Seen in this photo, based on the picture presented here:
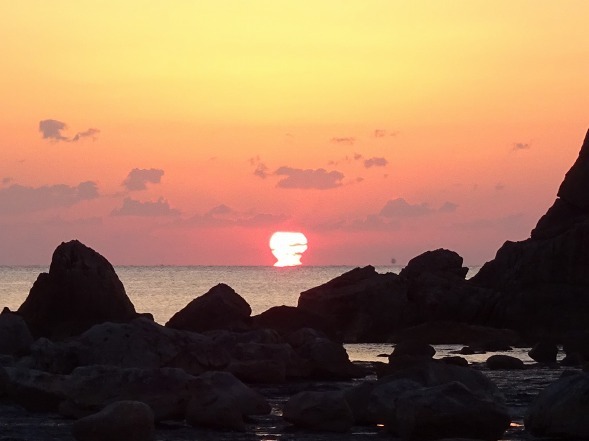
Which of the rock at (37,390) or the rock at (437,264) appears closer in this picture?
the rock at (37,390)

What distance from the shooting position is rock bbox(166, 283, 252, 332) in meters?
47.4

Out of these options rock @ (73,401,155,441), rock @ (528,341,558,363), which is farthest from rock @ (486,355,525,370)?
rock @ (73,401,155,441)

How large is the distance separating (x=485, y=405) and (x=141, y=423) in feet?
20.4

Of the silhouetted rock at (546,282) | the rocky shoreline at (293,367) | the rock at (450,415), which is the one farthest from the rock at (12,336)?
the silhouetted rock at (546,282)

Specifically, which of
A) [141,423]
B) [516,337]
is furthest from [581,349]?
[141,423]

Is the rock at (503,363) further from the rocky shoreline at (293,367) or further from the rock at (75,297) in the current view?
the rock at (75,297)

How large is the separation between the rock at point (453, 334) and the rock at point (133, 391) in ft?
119

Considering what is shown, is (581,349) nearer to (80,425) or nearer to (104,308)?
(104,308)

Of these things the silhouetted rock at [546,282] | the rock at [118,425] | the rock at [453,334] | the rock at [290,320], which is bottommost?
the rock at [118,425]

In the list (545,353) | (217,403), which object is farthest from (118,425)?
(545,353)

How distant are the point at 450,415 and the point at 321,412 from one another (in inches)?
132

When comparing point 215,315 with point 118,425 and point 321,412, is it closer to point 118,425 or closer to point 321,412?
point 321,412

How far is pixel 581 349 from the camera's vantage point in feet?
156

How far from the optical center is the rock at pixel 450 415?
69.4 ft
